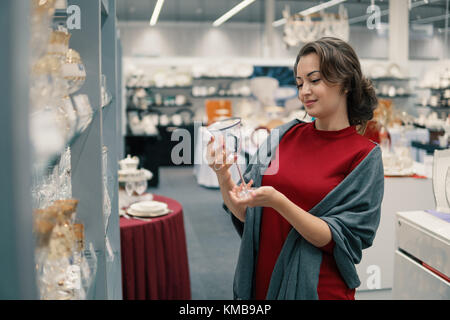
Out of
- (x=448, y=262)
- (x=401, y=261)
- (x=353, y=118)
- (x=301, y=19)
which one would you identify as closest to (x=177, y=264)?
(x=401, y=261)

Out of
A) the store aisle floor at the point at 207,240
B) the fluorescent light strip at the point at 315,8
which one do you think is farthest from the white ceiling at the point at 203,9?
the store aisle floor at the point at 207,240

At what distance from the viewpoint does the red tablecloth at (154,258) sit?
8.93ft

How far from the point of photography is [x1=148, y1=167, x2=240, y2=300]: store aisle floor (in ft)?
11.8

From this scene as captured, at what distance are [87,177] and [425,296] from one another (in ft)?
5.51

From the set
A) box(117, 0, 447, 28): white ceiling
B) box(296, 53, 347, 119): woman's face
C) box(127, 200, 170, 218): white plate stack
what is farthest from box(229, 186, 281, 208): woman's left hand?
box(117, 0, 447, 28): white ceiling

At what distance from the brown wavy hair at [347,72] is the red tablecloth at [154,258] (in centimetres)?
163

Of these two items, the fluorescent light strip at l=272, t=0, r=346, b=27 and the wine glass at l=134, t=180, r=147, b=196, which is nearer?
the wine glass at l=134, t=180, r=147, b=196

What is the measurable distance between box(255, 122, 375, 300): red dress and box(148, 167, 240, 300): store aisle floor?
1987mm

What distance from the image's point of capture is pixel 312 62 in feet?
4.59

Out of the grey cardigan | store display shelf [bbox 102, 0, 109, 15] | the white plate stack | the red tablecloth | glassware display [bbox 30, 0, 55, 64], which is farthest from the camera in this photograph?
the white plate stack

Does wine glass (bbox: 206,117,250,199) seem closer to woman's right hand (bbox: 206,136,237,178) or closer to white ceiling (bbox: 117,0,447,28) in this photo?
woman's right hand (bbox: 206,136,237,178)

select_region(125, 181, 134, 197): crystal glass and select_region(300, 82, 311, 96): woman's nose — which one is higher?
select_region(300, 82, 311, 96): woman's nose

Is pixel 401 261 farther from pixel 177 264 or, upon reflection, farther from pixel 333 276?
pixel 177 264

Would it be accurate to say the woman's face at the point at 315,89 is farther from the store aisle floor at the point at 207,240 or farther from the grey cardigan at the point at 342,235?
the store aisle floor at the point at 207,240
